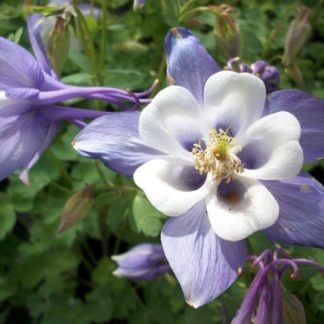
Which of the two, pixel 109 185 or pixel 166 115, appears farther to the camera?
pixel 109 185

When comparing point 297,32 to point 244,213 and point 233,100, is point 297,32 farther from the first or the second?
point 244,213

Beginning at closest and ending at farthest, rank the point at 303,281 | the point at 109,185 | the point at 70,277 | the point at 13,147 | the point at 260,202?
the point at 260,202 < the point at 13,147 < the point at 303,281 < the point at 109,185 < the point at 70,277

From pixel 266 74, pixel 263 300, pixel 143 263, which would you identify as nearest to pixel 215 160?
pixel 263 300

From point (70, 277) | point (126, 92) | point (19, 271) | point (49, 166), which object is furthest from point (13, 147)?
point (70, 277)

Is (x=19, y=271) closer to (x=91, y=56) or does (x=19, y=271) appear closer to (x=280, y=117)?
(x=91, y=56)

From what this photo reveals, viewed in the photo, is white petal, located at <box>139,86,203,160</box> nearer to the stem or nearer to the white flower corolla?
the white flower corolla

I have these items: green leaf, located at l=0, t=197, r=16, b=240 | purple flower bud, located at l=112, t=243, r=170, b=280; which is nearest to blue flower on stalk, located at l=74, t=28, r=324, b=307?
purple flower bud, located at l=112, t=243, r=170, b=280

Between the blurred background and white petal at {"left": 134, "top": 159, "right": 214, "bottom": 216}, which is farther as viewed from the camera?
the blurred background
